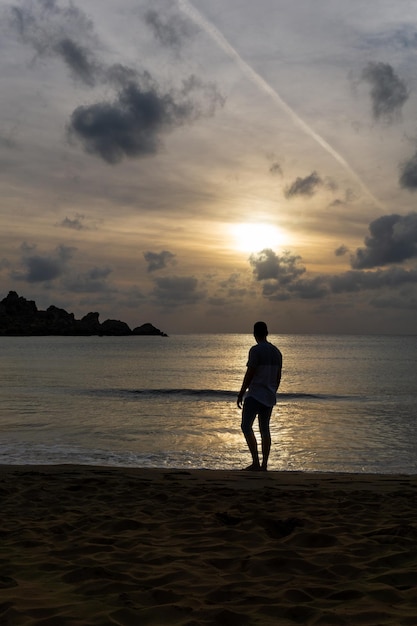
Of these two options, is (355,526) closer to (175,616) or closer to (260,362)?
(175,616)

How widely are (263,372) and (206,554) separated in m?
4.85

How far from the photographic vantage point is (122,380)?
4144 cm

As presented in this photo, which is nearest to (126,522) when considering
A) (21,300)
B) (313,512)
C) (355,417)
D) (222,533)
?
(222,533)

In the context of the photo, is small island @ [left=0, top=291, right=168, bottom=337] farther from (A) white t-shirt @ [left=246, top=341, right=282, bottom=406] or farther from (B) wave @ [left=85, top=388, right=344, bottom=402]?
(A) white t-shirt @ [left=246, top=341, right=282, bottom=406]

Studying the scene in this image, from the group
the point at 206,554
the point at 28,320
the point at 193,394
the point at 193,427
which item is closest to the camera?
the point at 206,554

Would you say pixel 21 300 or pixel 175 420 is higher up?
pixel 21 300

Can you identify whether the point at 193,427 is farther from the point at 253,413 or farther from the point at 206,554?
the point at 206,554

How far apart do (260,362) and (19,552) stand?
17.8ft

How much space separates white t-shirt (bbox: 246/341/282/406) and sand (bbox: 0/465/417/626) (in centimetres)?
173

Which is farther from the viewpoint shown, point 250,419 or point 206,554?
point 250,419

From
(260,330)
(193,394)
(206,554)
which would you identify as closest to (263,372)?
(260,330)

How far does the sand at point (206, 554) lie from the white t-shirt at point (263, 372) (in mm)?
1729

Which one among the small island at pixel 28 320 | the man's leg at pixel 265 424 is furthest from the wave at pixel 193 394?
the small island at pixel 28 320

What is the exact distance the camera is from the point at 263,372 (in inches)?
372
